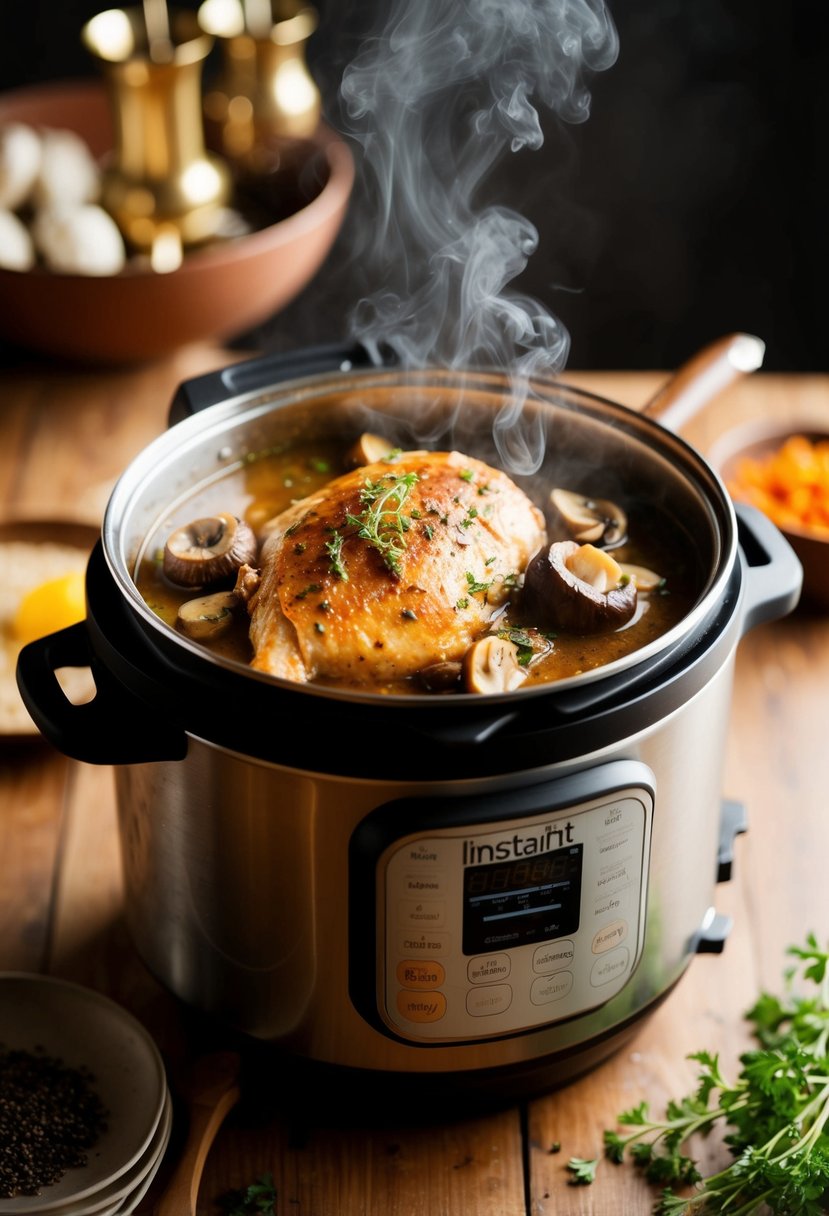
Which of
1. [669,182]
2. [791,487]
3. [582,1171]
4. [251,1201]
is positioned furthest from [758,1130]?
[669,182]

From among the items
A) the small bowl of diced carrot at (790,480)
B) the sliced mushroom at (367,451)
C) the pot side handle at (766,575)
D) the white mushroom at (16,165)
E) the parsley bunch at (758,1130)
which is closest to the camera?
the parsley bunch at (758,1130)

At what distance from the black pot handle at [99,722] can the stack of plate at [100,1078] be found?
40 centimetres

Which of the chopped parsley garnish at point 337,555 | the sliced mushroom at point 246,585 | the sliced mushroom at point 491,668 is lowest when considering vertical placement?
the sliced mushroom at point 246,585

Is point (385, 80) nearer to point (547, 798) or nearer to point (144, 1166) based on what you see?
point (547, 798)

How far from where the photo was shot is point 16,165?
2.87m

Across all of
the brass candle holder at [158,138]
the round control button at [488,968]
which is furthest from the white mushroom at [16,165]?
the round control button at [488,968]

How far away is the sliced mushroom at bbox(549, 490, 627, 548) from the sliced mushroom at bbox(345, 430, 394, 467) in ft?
0.81

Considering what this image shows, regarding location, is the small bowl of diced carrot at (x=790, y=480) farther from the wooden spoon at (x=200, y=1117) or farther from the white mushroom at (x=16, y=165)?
the white mushroom at (x=16, y=165)

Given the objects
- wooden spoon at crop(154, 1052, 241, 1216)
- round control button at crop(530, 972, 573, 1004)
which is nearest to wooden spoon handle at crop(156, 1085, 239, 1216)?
wooden spoon at crop(154, 1052, 241, 1216)

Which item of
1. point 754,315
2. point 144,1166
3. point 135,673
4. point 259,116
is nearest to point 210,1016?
point 144,1166

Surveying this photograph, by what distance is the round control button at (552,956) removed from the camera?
1421mm

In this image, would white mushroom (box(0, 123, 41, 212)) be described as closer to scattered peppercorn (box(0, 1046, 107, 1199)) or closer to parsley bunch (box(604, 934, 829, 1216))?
scattered peppercorn (box(0, 1046, 107, 1199))

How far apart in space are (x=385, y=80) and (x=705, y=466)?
1.24 m

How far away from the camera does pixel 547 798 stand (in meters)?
1.32
